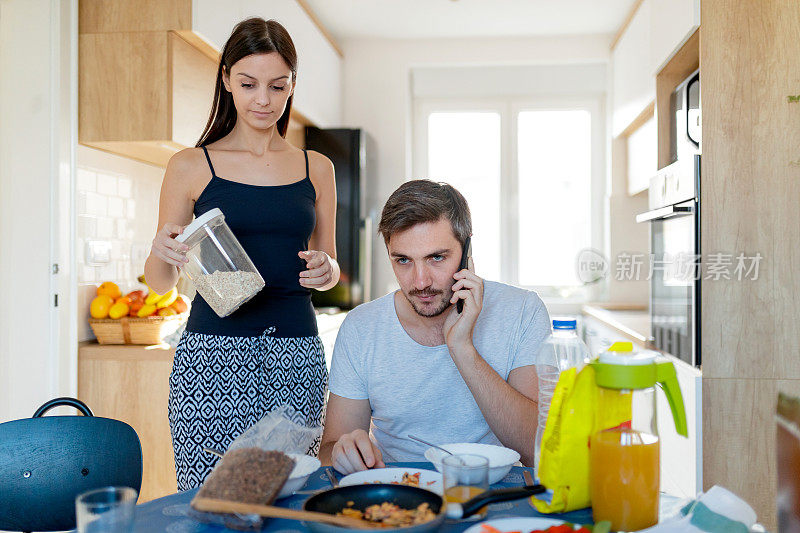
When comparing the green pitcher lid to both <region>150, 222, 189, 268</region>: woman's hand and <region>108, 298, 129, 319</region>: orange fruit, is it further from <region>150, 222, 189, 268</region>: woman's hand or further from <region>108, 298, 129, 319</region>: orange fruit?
<region>108, 298, 129, 319</region>: orange fruit

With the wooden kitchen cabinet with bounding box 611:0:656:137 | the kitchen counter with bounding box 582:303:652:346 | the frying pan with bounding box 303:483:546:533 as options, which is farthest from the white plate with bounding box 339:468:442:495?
the wooden kitchen cabinet with bounding box 611:0:656:137

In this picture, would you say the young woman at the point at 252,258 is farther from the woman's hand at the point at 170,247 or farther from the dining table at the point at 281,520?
the dining table at the point at 281,520

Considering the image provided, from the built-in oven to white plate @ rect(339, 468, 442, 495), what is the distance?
138 cm

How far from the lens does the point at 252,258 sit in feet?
5.37

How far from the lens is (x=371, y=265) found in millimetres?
4875

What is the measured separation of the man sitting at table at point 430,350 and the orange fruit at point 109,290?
51.6 inches

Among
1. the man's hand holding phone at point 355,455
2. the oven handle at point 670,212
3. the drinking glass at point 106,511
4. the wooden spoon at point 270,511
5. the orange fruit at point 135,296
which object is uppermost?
the oven handle at point 670,212

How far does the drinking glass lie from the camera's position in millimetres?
793

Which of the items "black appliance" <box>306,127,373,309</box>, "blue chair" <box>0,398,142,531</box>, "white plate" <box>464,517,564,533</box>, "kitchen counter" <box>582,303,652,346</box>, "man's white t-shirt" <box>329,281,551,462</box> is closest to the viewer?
"white plate" <box>464,517,564,533</box>

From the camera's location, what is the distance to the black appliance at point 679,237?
89.0 inches

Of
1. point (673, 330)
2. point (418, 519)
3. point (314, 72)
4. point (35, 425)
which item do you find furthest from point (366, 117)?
point (418, 519)

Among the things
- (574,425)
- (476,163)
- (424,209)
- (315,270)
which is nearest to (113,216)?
(315,270)

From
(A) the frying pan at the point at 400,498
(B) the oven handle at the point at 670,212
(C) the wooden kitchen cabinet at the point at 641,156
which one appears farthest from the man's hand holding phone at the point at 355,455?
(C) the wooden kitchen cabinet at the point at 641,156

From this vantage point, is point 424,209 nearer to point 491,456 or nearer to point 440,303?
point 440,303
